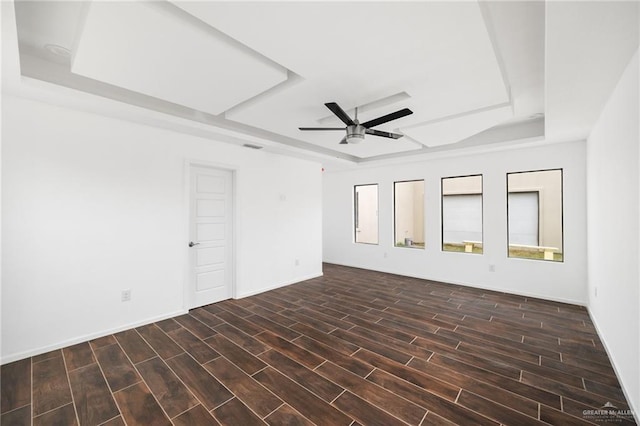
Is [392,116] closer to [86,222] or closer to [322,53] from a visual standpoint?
[322,53]

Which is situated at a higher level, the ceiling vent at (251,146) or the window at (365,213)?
the ceiling vent at (251,146)

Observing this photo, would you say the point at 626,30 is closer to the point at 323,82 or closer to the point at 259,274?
the point at 323,82

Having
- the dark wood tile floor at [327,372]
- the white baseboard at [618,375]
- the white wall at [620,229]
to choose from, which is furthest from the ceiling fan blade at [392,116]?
the white baseboard at [618,375]

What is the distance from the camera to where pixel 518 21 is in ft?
6.19

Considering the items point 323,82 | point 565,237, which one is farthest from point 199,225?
point 565,237

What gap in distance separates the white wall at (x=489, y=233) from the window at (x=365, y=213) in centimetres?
25

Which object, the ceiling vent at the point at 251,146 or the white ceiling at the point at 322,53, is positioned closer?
the white ceiling at the point at 322,53

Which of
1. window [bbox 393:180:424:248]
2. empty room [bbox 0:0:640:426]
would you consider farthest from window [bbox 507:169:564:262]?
window [bbox 393:180:424:248]

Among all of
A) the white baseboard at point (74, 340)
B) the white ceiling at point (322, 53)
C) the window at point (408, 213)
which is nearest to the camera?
the white ceiling at point (322, 53)

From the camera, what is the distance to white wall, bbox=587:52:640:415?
190 centimetres

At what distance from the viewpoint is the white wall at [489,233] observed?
4.26 metres

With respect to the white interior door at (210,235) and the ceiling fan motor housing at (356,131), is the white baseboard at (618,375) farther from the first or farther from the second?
the white interior door at (210,235)

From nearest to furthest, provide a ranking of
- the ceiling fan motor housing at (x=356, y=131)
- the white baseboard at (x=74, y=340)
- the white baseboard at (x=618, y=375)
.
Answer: the white baseboard at (x=618, y=375) → the white baseboard at (x=74, y=340) → the ceiling fan motor housing at (x=356, y=131)

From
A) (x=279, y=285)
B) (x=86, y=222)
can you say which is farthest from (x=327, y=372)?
(x=86, y=222)
